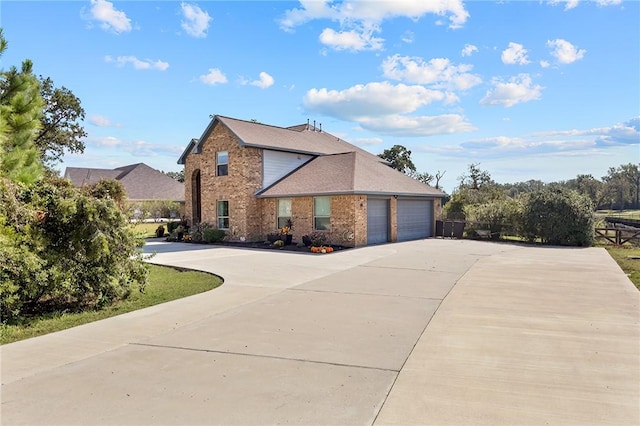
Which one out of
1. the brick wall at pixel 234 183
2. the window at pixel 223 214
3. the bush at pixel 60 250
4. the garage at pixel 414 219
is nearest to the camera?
the bush at pixel 60 250

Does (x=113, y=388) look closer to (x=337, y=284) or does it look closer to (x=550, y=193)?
(x=337, y=284)

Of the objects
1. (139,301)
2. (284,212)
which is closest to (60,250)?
(139,301)

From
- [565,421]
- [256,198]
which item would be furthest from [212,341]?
[256,198]

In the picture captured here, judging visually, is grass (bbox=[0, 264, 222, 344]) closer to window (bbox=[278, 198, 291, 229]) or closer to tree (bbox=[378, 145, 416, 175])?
window (bbox=[278, 198, 291, 229])

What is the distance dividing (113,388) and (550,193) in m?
21.6

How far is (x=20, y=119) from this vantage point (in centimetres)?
1041

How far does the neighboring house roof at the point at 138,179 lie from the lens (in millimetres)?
50281

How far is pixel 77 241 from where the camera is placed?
762 cm

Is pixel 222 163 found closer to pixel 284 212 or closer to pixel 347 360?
pixel 284 212

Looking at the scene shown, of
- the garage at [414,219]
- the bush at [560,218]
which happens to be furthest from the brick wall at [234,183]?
the bush at [560,218]

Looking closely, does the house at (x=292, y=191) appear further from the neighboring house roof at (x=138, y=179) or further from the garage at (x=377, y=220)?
the neighboring house roof at (x=138, y=179)

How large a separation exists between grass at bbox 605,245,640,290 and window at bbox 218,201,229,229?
719 inches

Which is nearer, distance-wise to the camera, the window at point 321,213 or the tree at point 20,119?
the tree at point 20,119

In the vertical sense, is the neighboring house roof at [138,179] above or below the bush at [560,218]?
above
